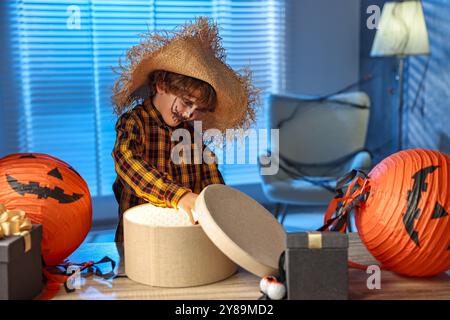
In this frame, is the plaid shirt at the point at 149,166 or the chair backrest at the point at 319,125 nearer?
the plaid shirt at the point at 149,166

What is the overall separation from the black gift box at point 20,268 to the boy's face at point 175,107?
459 mm

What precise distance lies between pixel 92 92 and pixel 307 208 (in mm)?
1746

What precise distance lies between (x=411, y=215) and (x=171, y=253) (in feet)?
1.44

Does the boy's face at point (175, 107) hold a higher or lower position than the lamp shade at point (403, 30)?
lower

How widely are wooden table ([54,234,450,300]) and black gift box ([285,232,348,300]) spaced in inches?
4.0

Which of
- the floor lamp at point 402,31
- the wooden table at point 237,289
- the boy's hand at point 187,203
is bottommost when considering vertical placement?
the wooden table at point 237,289

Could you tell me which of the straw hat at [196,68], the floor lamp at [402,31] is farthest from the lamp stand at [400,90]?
the straw hat at [196,68]

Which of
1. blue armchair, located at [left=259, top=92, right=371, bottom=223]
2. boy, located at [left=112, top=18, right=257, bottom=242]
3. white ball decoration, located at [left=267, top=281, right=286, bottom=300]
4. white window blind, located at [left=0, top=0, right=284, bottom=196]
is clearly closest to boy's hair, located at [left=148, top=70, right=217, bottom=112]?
boy, located at [left=112, top=18, right=257, bottom=242]

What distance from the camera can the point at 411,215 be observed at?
1.00m

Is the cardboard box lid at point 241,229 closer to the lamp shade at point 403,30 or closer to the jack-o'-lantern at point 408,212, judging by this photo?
the jack-o'-lantern at point 408,212

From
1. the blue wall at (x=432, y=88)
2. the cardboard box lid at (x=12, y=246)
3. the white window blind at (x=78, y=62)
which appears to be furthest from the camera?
the white window blind at (x=78, y=62)

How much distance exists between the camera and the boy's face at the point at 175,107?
1.31m
